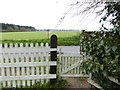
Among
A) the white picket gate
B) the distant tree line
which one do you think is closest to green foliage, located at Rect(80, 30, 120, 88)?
the white picket gate

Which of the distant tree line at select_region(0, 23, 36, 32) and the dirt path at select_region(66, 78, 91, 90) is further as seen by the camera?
the dirt path at select_region(66, 78, 91, 90)

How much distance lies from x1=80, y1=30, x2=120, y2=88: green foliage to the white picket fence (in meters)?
0.75

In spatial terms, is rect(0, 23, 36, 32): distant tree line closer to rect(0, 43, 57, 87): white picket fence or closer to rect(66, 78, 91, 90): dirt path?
rect(0, 43, 57, 87): white picket fence

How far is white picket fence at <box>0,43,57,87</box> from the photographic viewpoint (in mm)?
2199

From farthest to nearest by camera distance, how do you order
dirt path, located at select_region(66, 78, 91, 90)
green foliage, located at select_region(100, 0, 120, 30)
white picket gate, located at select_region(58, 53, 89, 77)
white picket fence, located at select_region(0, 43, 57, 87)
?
white picket gate, located at select_region(58, 53, 89, 77)
dirt path, located at select_region(66, 78, 91, 90)
white picket fence, located at select_region(0, 43, 57, 87)
green foliage, located at select_region(100, 0, 120, 30)

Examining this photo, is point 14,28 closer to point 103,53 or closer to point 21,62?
point 21,62

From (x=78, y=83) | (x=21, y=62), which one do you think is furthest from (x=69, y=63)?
(x=21, y=62)

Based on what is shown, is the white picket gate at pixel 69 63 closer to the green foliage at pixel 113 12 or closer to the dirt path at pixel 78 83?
the dirt path at pixel 78 83

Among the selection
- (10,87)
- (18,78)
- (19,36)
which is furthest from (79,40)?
(10,87)

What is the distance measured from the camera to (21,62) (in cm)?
222

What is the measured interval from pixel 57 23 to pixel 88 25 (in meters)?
0.46

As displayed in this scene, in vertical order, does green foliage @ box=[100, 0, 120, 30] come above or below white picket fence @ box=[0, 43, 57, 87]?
above

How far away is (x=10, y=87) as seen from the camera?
2242mm

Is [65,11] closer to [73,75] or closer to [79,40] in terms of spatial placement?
[79,40]
